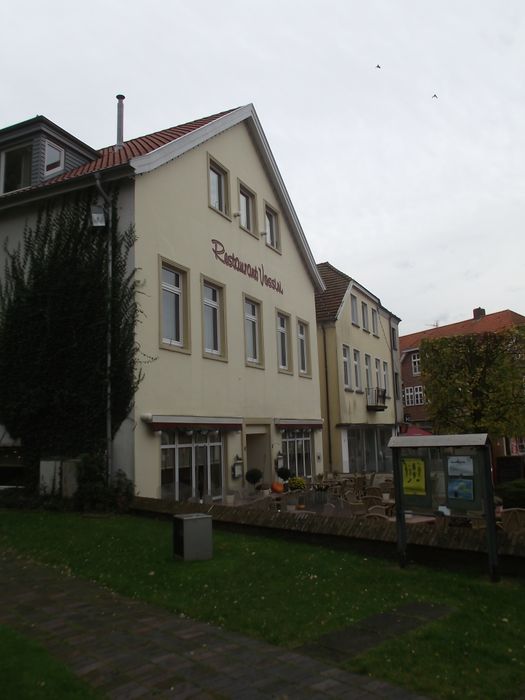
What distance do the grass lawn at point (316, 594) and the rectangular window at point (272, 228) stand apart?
43.5 feet

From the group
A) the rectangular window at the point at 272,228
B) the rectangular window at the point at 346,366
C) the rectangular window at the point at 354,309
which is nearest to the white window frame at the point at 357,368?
the rectangular window at the point at 346,366

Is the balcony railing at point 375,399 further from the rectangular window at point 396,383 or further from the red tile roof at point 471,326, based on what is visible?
the red tile roof at point 471,326

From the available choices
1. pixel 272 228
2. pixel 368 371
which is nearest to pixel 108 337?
pixel 272 228

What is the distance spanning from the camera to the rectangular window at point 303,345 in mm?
22812

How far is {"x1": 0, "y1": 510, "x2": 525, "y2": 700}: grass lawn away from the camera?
4.70 m

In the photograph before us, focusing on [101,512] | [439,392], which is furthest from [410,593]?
[439,392]

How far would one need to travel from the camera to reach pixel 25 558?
28.0 feet

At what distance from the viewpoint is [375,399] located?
32.2 metres

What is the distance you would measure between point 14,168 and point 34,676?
48.8 ft

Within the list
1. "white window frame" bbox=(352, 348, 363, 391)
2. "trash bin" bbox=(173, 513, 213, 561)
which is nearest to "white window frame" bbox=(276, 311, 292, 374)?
"white window frame" bbox=(352, 348, 363, 391)

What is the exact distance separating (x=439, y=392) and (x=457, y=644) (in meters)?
21.5

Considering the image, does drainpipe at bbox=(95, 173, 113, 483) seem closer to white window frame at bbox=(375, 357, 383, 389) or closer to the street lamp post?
the street lamp post

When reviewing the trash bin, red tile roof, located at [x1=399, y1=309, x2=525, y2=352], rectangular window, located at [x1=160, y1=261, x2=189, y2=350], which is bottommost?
the trash bin

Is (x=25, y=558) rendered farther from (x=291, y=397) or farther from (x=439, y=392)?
(x=439, y=392)
